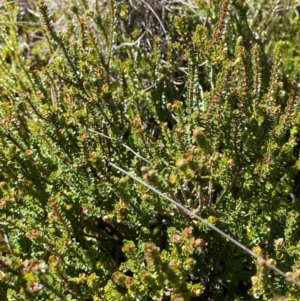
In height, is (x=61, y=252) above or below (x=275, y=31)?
below

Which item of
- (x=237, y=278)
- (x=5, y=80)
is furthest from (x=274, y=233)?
(x=5, y=80)

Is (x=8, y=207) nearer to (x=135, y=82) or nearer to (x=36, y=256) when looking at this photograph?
(x=36, y=256)

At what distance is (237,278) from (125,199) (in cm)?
43

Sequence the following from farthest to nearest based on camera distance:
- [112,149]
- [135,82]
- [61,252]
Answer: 1. [135,82]
2. [112,149]
3. [61,252]

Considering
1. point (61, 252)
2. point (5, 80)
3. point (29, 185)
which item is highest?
point (5, 80)

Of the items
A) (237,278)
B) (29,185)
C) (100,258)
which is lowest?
(237,278)

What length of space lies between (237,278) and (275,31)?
1.22m

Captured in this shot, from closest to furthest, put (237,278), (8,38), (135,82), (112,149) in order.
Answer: (237,278), (112,149), (135,82), (8,38)

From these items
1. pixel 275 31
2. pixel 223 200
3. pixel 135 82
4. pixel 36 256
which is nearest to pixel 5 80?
pixel 135 82

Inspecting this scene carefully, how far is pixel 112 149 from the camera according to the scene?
72.5 inches

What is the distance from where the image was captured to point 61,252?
1477 mm

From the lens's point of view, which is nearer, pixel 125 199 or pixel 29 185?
pixel 125 199


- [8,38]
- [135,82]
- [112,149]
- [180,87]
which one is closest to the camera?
[112,149]

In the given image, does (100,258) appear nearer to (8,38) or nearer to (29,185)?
(29,185)
